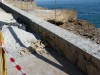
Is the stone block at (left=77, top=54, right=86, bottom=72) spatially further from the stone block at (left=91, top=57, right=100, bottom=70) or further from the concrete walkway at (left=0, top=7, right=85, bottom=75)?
the stone block at (left=91, top=57, right=100, bottom=70)

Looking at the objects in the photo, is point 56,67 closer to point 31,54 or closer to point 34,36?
point 31,54

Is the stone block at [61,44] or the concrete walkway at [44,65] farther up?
the stone block at [61,44]

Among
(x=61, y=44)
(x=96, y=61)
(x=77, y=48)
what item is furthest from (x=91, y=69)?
(x=61, y=44)

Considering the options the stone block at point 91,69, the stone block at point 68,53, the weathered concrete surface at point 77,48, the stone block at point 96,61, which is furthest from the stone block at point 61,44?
the stone block at point 96,61

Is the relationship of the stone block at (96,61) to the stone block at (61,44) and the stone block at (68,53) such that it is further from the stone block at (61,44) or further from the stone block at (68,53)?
the stone block at (61,44)

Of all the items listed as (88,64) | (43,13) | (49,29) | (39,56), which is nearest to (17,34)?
(49,29)

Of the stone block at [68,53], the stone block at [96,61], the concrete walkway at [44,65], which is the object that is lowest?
the concrete walkway at [44,65]

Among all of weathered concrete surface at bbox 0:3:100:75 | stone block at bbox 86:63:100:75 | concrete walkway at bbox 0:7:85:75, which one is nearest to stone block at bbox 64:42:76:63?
weathered concrete surface at bbox 0:3:100:75

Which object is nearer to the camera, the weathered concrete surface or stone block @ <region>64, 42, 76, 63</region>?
the weathered concrete surface

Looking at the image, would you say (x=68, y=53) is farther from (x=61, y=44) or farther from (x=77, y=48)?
(x=77, y=48)

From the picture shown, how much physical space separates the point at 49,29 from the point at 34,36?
3.29 ft

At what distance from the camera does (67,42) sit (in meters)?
7.39

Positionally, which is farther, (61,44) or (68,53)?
(61,44)

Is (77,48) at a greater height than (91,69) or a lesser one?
greater
